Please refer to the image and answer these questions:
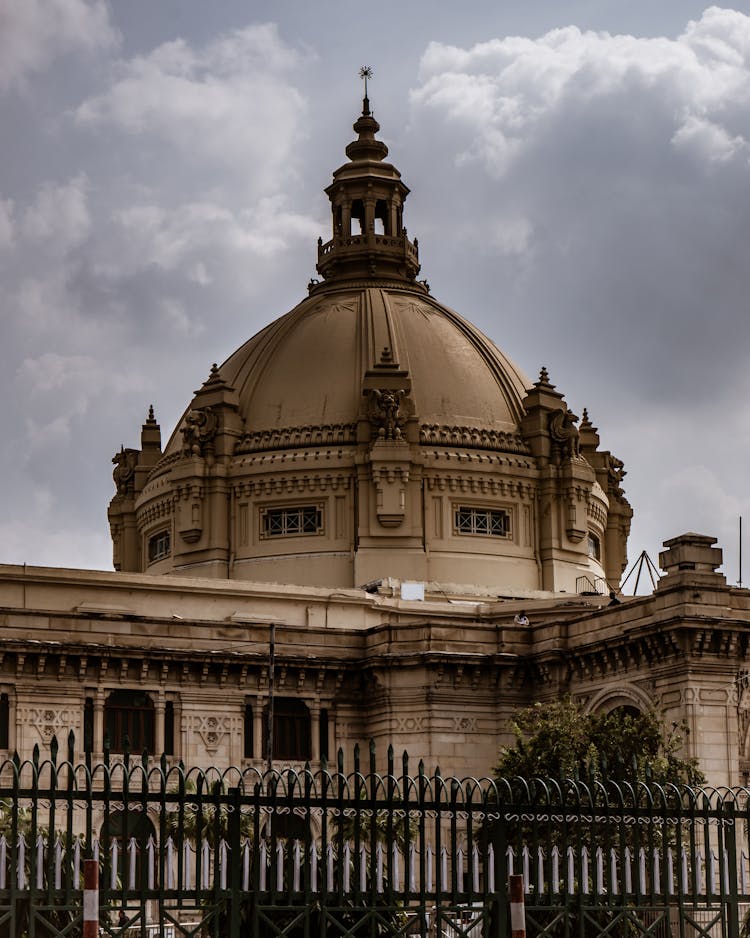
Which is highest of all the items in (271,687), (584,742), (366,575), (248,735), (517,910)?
(366,575)

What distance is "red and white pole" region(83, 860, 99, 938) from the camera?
2030 centimetres

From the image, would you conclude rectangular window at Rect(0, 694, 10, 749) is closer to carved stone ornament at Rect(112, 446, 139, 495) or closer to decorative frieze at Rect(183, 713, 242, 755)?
decorative frieze at Rect(183, 713, 242, 755)

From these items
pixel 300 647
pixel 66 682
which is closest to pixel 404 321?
pixel 300 647

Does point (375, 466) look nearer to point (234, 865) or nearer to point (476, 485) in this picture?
point (476, 485)

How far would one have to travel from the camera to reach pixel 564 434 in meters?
78.2

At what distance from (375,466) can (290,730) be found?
14.4 m

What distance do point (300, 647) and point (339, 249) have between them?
2685cm

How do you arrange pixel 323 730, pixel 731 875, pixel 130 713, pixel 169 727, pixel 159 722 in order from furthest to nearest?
pixel 323 730 → pixel 169 727 → pixel 130 713 → pixel 159 722 → pixel 731 875

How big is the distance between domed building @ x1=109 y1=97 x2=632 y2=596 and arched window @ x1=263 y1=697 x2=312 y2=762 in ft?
33.9

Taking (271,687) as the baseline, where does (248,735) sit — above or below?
below

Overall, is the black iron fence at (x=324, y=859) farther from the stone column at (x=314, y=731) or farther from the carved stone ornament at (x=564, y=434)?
the carved stone ornament at (x=564, y=434)

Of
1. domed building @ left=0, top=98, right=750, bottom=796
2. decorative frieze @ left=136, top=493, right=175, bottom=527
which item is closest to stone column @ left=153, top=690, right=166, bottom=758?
domed building @ left=0, top=98, right=750, bottom=796

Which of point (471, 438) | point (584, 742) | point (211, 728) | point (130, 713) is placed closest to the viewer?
point (584, 742)

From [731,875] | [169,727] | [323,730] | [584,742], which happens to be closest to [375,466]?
[323,730]
